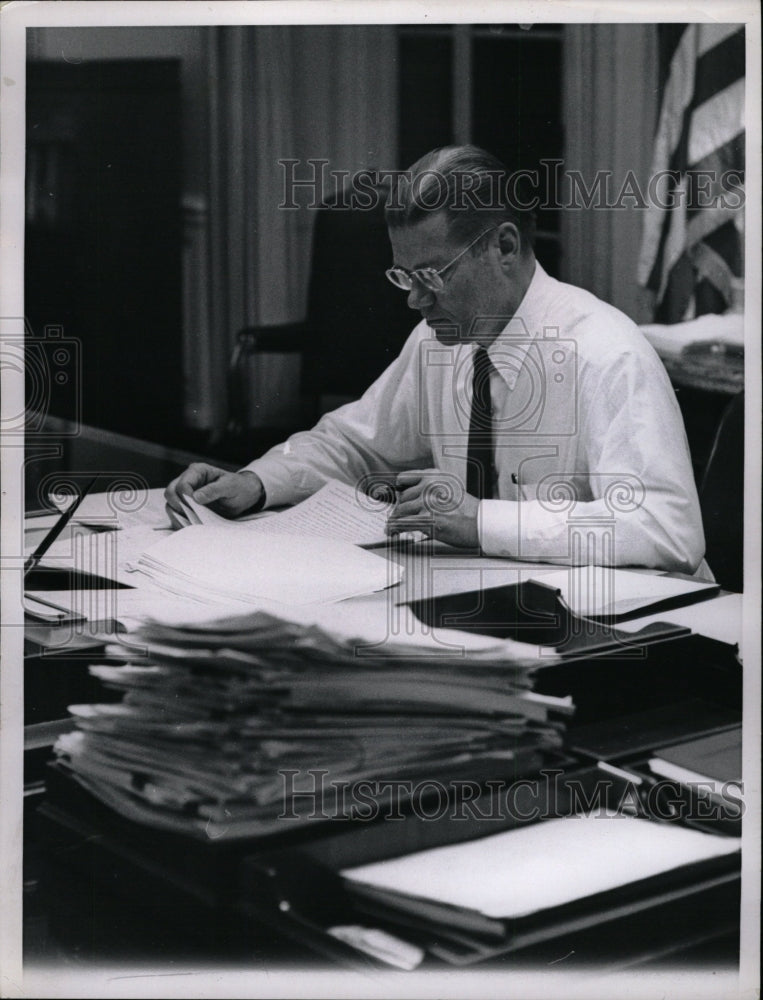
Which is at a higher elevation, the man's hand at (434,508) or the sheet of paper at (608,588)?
the man's hand at (434,508)

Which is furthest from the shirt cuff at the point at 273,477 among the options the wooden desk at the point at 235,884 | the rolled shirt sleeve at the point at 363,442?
the wooden desk at the point at 235,884

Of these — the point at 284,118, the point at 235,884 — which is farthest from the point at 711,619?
the point at 284,118

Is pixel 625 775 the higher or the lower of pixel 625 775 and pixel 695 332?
the lower

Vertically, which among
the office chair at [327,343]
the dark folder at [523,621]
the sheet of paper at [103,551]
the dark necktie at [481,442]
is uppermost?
the office chair at [327,343]

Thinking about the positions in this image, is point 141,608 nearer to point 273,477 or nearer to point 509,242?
point 273,477

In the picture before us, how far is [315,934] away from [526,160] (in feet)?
3.36

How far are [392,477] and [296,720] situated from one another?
34 centimetres

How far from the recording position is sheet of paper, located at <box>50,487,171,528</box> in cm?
156

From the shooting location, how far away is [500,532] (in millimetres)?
1534

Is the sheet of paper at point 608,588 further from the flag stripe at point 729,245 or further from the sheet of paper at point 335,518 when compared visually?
the flag stripe at point 729,245

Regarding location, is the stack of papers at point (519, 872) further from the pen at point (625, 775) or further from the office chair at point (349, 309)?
the office chair at point (349, 309)

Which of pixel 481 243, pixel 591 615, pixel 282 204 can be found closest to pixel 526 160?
pixel 481 243

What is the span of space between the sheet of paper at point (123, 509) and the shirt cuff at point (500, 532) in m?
0.42

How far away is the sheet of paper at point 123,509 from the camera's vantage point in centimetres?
156
